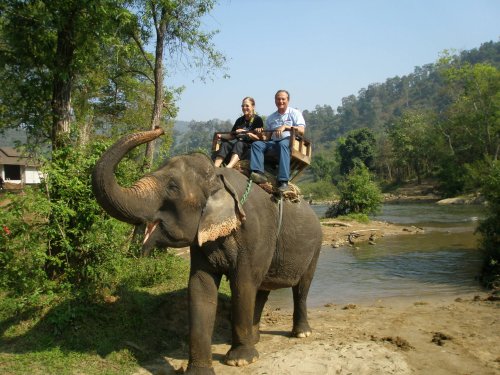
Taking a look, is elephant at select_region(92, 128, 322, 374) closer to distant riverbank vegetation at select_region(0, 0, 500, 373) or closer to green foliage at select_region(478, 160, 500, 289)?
distant riverbank vegetation at select_region(0, 0, 500, 373)

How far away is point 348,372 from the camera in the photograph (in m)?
5.56

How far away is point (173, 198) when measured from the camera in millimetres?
4949

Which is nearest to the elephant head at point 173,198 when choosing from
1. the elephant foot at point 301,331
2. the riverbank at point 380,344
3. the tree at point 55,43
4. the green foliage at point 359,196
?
the riverbank at point 380,344

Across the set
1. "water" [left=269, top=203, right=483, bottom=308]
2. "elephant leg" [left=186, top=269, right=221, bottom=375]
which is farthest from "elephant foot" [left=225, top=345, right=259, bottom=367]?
"water" [left=269, top=203, right=483, bottom=308]

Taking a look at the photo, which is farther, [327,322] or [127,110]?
[127,110]

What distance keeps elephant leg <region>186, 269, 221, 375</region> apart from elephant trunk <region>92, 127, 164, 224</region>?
45.9 inches

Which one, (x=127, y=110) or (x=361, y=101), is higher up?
(x=361, y=101)

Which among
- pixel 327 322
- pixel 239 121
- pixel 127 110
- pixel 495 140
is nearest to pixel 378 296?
pixel 327 322

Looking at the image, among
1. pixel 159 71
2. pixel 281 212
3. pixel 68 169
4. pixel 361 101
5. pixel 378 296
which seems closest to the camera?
pixel 281 212

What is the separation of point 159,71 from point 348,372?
10172 millimetres

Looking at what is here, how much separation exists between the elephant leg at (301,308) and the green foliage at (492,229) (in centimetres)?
533

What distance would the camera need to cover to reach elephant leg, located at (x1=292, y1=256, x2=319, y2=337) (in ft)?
23.3

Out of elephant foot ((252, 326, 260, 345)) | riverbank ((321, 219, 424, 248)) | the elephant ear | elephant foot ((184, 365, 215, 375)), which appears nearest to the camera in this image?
the elephant ear

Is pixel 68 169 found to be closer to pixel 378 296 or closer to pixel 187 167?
pixel 187 167
